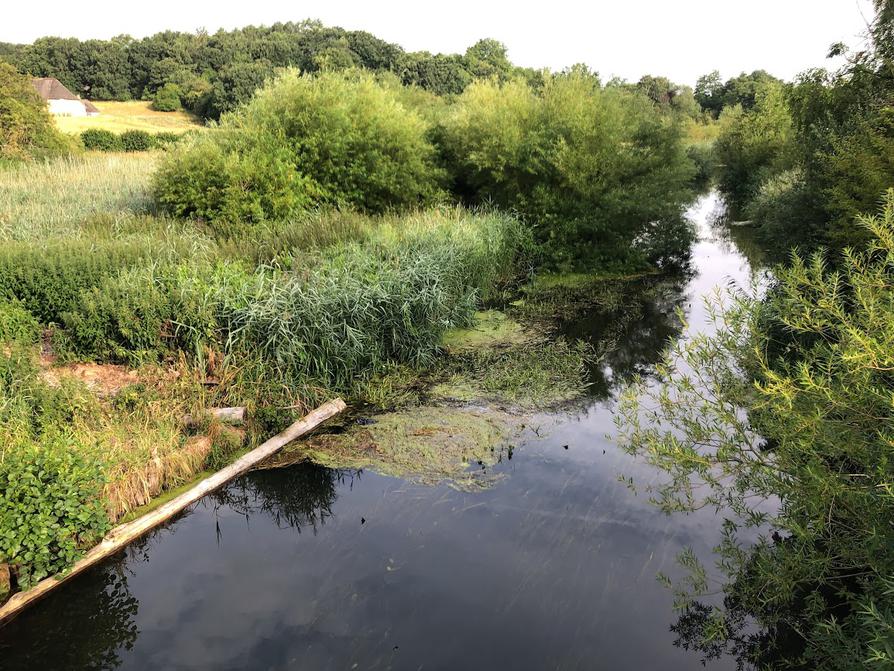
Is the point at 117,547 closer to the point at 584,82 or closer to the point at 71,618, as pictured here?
the point at 71,618

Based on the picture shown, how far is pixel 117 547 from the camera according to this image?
18.0ft

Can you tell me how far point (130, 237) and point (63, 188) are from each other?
301 inches

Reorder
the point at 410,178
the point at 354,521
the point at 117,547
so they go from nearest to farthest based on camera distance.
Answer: the point at 117,547 < the point at 354,521 < the point at 410,178

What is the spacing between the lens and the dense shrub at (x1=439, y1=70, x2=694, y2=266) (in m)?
15.6

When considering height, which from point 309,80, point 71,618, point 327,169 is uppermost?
point 309,80

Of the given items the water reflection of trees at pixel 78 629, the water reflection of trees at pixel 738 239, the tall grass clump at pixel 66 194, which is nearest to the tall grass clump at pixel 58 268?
the tall grass clump at pixel 66 194

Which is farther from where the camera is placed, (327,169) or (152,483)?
(327,169)

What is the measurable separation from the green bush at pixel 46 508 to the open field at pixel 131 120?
38.1 metres

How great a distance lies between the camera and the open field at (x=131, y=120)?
135 feet

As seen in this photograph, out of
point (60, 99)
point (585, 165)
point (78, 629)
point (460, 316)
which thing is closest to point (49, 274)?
point (78, 629)

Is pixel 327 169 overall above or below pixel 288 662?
above

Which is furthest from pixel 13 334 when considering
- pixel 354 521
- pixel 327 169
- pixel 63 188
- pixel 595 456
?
pixel 63 188

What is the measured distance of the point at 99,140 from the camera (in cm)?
3416

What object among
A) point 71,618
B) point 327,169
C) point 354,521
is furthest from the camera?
point 327,169
